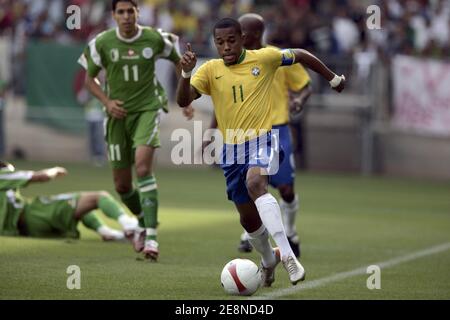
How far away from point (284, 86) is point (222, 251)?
189 centimetres

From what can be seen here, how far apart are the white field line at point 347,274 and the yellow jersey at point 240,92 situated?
128 cm

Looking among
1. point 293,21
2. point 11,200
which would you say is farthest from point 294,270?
point 293,21

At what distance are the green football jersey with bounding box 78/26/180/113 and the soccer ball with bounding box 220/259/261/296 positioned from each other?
10.4ft

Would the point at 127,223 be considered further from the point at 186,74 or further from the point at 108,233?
the point at 186,74

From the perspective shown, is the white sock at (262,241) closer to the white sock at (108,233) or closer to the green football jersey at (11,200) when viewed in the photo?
the green football jersey at (11,200)

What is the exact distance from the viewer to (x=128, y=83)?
11.5m

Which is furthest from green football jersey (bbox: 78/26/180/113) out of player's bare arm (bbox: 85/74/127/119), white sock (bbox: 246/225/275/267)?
white sock (bbox: 246/225/275/267)

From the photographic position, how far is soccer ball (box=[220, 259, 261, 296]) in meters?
8.63

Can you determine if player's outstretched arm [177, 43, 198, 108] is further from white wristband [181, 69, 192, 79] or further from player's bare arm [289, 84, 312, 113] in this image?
player's bare arm [289, 84, 312, 113]

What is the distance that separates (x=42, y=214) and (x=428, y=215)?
6.79 m

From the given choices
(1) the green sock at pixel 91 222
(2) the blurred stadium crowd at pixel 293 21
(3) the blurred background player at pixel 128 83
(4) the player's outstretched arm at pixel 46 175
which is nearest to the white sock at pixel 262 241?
(3) the blurred background player at pixel 128 83

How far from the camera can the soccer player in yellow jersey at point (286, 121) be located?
11703 mm

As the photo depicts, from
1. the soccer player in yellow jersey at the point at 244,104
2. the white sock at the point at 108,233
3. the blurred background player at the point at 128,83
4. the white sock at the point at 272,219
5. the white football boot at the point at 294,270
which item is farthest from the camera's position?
the white sock at the point at 108,233
